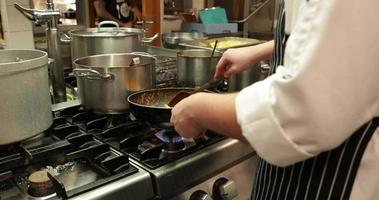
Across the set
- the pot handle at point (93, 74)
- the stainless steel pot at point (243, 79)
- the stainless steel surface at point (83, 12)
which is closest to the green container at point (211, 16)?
the stainless steel surface at point (83, 12)

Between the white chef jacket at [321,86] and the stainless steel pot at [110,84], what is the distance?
45cm

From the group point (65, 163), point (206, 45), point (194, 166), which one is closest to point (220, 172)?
point (194, 166)

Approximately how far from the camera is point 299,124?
1.29 ft

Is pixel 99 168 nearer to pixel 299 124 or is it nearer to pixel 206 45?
→ pixel 299 124

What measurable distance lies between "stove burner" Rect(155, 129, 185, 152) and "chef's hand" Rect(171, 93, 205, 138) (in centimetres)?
16

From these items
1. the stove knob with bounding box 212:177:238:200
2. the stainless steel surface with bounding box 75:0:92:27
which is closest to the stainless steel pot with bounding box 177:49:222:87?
the stove knob with bounding box 212:177:238:200

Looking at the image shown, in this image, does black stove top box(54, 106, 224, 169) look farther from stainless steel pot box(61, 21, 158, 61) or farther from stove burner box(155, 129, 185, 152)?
stainless steel pot box(61, 21, 158, 61)

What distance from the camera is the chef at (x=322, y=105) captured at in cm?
37

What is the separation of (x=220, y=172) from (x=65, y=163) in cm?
31

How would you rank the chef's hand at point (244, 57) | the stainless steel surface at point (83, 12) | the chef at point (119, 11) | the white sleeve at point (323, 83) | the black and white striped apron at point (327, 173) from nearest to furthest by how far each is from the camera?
the white sleeve at point (323, 83) < the black and white striped apron at point (327, 173) < the chef's hand at point (244, 57) < the stainless steel surface at point (83, 12) < the chef at point (119, 11)

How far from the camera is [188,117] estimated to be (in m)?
0.53

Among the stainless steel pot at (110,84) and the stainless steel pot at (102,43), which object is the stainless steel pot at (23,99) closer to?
the stainless steel pot at (110,84)

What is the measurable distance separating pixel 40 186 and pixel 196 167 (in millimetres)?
279

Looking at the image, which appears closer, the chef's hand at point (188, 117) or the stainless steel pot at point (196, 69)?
the chef's hand at point (188, 117)
